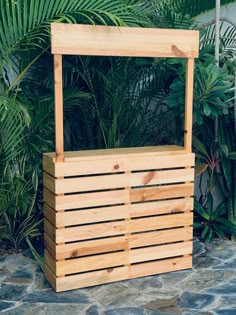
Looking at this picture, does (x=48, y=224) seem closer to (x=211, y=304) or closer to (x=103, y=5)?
(x=211, y=304)

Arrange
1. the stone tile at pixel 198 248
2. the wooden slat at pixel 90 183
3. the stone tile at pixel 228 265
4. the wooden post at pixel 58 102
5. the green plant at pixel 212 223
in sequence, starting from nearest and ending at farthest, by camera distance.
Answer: the wooden post at pixel 58 102
the wooden slat at pixel 90 183
the stone tile at pixel 228 265
the stone tile at pixel 198 248
the green plant at pixel 212 223

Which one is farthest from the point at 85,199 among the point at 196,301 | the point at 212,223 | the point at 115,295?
the point at 212,223

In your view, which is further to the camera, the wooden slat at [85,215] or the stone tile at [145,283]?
the stone tile at [145,283]

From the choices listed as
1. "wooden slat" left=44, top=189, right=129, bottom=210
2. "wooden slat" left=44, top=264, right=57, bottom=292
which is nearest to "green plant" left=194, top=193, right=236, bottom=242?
"wooden slat" left=44, top=189, right=129, bottom=210

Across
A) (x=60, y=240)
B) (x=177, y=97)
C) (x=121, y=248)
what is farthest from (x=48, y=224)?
(x=177, y=97)

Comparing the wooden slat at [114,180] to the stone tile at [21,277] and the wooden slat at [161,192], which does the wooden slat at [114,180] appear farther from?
the stone tile at [21,277]

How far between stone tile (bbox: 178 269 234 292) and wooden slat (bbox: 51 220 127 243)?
0.68 m

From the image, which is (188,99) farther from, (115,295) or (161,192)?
(115,295)

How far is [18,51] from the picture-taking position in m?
4.04

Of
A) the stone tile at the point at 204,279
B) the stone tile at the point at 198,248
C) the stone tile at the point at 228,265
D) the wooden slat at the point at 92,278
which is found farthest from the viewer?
the stone tile at the point at 198,248

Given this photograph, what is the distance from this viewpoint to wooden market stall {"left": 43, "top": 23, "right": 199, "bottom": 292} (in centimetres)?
337

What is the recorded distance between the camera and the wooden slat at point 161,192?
12.0ft

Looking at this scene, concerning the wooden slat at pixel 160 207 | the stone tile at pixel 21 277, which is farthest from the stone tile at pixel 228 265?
the stone tile at pixel 21 277

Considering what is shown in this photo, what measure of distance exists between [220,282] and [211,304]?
1.37 ft
